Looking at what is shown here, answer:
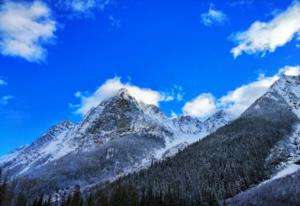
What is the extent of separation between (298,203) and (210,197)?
46240 millimetres

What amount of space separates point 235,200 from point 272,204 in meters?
23.0

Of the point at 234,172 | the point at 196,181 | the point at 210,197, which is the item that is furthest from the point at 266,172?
the point at 210,197

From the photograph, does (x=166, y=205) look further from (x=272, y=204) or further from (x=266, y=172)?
(x=266, y=172)

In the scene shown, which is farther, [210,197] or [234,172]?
[234,172]

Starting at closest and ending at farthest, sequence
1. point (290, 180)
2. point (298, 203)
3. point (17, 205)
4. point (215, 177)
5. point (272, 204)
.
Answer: point (298, 203), point (272, 204), point (290, 180), point (17, 205), point (215, 177)

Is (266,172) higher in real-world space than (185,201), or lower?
higher

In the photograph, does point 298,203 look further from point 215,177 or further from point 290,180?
point 215,177

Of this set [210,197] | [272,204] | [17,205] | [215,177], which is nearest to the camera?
[272,204]

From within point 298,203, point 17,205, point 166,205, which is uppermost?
point 17,205

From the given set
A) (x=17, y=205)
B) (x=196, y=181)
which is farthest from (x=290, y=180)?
(x=17, y=205)

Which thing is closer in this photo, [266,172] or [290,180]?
[290,180]

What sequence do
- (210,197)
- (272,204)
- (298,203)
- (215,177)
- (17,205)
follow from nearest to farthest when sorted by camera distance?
(298,203), (272,204), (210,197), (17,205), (215,177)

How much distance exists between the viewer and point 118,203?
148 m

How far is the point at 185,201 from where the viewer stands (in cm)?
16512
